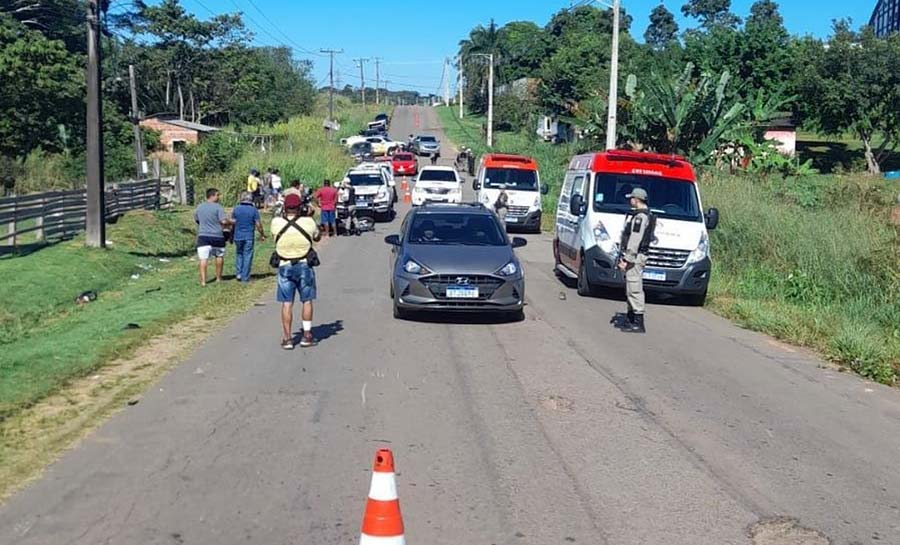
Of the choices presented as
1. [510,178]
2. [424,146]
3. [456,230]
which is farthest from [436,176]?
[424,146]

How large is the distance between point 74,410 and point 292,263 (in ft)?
11.0

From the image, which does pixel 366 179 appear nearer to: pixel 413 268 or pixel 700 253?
pixel 700 253

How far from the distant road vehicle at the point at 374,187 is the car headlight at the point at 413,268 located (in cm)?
1935

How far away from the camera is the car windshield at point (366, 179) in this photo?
3308 centimetres

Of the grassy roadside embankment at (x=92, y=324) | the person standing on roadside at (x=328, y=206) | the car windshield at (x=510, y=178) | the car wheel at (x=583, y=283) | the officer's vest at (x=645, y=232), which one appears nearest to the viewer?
the grassy roadside embankment at (x=92, y=324)

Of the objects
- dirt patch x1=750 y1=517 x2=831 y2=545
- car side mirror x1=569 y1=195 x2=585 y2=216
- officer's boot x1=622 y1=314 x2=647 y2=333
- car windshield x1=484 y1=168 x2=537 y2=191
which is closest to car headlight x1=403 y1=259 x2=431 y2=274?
officer's boot x1=622 y1=314 x2=647 y2=333

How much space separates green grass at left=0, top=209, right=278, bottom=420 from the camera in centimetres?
1008

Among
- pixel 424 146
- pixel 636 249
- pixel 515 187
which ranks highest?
pixel 424 146

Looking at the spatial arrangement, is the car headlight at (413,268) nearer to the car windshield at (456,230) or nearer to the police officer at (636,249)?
the car windshield at (456,230)

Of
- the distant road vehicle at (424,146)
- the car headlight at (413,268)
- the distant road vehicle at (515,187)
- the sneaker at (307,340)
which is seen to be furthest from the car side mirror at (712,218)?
the distant road vehicle at (424,146)

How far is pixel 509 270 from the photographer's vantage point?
13062 millimetres

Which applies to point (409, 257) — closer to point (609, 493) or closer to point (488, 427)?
point (488, 427)

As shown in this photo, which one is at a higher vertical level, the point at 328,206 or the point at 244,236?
the point at 328,206

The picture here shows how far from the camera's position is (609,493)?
6242 mm
